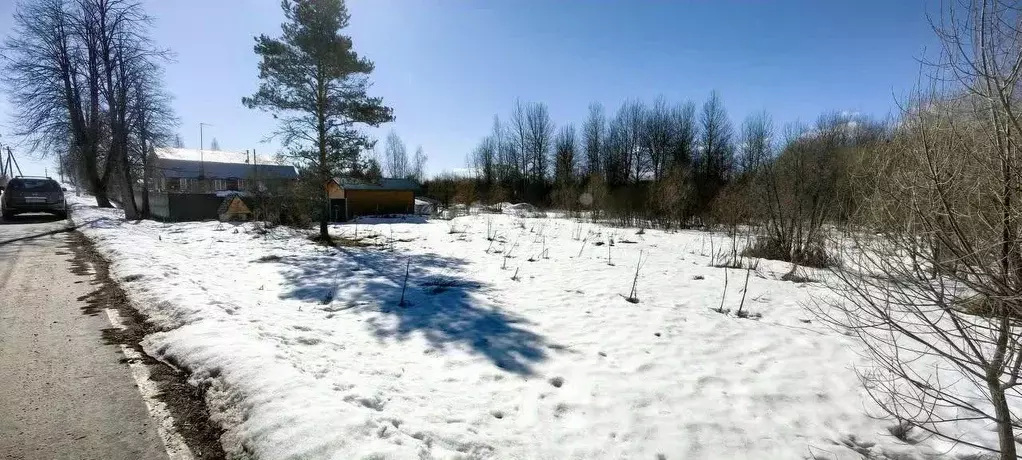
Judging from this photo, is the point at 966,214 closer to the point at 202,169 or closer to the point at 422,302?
the point at 422,302

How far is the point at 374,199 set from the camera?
1094 inches

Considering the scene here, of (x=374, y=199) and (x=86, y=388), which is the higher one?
(x=374, y=199)

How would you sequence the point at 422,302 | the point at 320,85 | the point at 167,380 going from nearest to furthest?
the point at 167,380 → the point at 422,302 → the point at 320,85

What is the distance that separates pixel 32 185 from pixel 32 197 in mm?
484

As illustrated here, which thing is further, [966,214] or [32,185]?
[32,185]

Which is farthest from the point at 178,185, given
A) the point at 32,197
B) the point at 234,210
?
the point at 234,210

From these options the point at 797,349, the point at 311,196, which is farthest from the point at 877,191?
the point at 311,196

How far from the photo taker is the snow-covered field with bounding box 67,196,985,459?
9.50 ft

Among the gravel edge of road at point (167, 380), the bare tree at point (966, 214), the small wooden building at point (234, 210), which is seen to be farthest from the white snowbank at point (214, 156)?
the bare tree at point (966, 214)

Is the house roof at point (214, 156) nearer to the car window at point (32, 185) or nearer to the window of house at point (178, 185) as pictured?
the window of house at point (178, 185)

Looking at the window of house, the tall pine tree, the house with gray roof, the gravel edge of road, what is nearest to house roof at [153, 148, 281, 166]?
the house with gray roof

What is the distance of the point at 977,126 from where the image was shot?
243 cm

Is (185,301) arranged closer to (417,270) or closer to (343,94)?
(417,270)

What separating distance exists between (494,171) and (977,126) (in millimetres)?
52367
